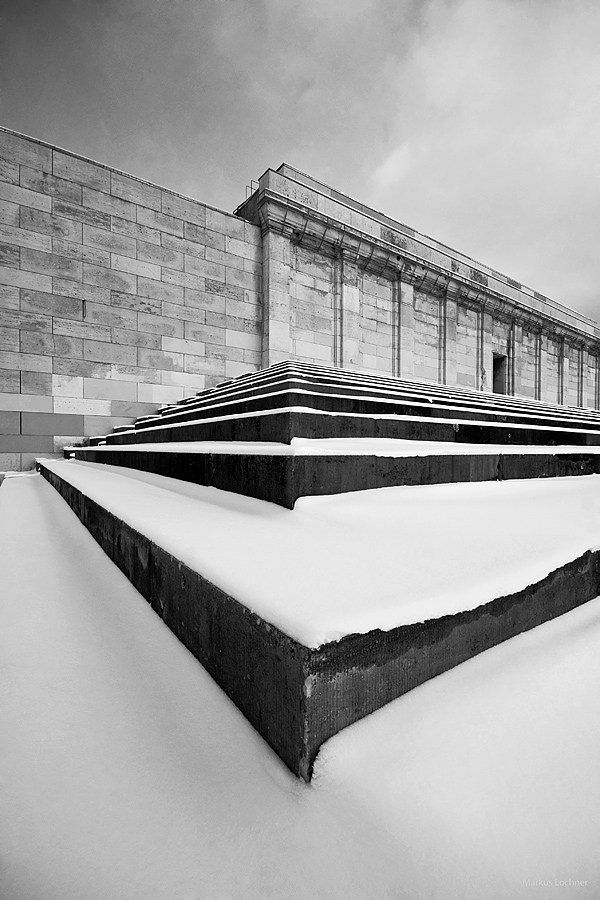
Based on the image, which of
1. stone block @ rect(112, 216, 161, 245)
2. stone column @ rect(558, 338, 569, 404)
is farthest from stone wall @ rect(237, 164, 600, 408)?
stone block @ rect(112, 216, 161, 245)

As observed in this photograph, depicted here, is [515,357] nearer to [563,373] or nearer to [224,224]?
[563,373]

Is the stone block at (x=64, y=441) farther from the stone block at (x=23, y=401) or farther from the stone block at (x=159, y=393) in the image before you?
the stone block at (x=159, y=393)

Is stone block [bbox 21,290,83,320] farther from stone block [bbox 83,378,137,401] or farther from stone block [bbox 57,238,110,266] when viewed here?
stone block [bbox 83,378,137,401]

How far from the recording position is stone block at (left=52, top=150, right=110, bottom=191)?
6.61 metres

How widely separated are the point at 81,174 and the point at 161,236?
1536mm

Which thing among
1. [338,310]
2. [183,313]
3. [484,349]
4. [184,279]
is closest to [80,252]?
[184,279]

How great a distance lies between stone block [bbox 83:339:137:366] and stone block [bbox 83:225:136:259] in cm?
177

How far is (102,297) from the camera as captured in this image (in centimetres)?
703

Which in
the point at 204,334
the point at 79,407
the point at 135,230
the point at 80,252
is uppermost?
the point at 135,230

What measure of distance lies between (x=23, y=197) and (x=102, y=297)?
72.5 inches

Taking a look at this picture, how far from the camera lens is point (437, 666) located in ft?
2.86

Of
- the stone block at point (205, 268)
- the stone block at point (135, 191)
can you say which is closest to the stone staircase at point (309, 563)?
the stone block at point (205, 268)

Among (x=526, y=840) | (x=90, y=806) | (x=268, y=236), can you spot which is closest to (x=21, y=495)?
(x=90, y=806)

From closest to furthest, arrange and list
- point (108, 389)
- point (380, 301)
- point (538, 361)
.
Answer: point (108, 389) → point (380, 301) → point (538, 361)
